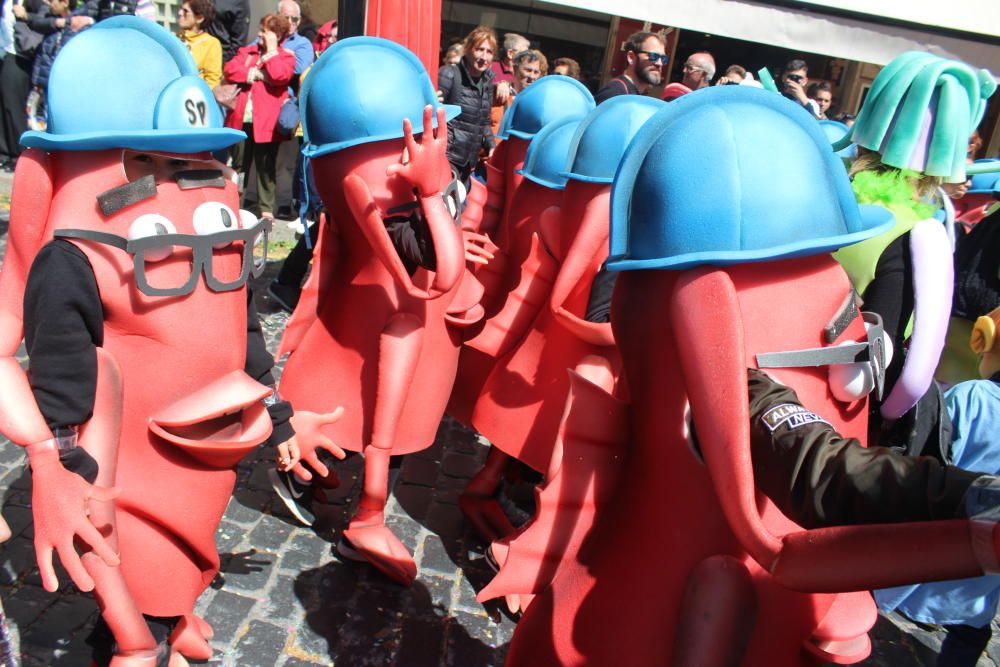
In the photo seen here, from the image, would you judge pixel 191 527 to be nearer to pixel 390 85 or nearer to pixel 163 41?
pixel 163 41

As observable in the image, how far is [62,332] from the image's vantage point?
1687 mm

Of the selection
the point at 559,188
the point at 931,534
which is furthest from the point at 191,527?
the point at 559,188

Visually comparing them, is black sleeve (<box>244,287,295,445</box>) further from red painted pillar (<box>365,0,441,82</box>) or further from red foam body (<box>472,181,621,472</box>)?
red painted pillar (<box>365,0,441,82</box>)

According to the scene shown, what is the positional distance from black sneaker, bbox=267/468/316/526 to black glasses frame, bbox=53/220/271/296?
1.25 metres

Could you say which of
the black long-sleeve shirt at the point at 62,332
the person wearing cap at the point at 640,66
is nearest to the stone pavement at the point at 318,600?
the black long-sleeve shirt at the point at 62,332

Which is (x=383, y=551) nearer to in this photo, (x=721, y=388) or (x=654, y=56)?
(x=721, y=388)

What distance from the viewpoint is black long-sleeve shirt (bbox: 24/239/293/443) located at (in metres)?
1.69

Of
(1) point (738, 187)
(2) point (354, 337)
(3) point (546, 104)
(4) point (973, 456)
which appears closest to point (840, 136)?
(3) point (546, 104)

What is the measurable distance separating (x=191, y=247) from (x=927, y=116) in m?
1.93

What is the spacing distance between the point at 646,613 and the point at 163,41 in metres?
1.71

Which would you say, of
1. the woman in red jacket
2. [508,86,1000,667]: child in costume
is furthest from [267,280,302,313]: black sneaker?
[508,86,1000,667]: child in costume

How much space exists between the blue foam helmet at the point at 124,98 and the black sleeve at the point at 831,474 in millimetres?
1385

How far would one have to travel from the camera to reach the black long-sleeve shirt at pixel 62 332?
5.53 feet

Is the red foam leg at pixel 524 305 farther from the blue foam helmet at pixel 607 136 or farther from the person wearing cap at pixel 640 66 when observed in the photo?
the person wearing cap at pixel 640 66
